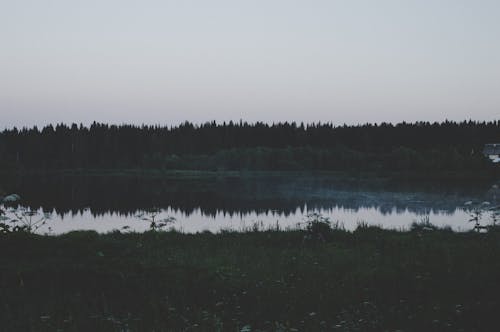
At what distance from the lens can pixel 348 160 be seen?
10875cm

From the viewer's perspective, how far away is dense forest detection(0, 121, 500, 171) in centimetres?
10806

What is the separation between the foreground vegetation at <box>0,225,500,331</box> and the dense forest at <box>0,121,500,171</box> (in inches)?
3732

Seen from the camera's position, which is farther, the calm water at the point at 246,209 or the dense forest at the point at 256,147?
the dense forest at the point at 256,147

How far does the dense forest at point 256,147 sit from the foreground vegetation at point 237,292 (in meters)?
94.8

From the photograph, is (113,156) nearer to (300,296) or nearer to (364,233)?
(364,233)

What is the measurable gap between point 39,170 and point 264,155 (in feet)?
199

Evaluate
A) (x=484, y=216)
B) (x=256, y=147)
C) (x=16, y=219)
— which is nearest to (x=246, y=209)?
(x=484, y=216)

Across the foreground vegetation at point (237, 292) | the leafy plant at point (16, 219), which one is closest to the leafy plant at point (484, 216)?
the foreground vegetation at point (237, 292)

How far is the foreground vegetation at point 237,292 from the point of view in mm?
7832

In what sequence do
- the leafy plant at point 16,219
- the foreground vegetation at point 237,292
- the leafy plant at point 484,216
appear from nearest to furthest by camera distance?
the foreground vegetation at point 237,292 → the leafy plant at point 16,219 → the leafy plant at point 484,216

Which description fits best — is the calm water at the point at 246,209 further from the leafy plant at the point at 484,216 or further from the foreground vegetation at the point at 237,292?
the foreground vegetation at the point at 237,292

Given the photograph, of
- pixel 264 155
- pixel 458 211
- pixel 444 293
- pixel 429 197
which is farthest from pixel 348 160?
pixel 444 293

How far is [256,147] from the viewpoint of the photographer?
395ft

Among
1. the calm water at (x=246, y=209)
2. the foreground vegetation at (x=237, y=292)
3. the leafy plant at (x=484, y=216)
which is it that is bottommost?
the calm water at (x=246, y=209)
